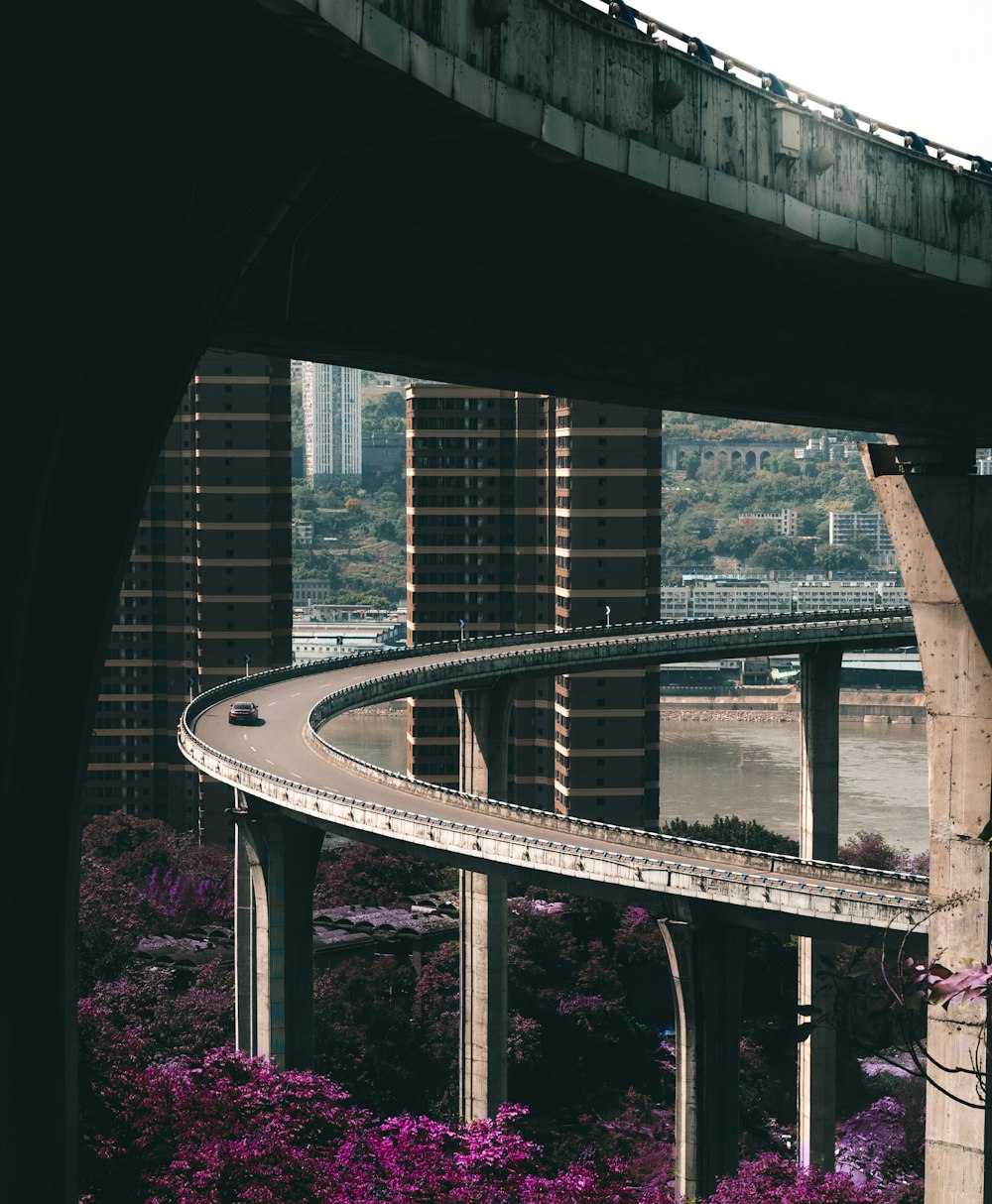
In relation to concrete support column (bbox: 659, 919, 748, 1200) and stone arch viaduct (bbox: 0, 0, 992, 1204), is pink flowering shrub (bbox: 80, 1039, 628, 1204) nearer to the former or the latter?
concrete support column (bbox: 659, 919, 748, 1200)

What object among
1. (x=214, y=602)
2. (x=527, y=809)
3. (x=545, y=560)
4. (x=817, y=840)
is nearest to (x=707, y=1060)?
(x=527, y=809)

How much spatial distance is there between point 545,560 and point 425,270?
11370cm

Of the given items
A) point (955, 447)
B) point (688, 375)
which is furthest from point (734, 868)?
point (688, 375)

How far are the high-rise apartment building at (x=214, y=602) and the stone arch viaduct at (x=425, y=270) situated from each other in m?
94.2

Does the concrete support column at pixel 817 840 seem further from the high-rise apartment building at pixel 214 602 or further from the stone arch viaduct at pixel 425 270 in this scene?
the high-rise apartment building at pixel 214 602

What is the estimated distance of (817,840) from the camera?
9356 cm

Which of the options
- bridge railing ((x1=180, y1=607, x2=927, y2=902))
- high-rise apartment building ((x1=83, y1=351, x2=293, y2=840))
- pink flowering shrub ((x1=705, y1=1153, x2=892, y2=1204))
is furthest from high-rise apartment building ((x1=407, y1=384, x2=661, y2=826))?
pink flowering shrub ((x1=705, y1=1153, x2=892, y2=1204))

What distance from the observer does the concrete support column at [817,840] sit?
267 feet

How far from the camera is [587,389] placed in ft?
104

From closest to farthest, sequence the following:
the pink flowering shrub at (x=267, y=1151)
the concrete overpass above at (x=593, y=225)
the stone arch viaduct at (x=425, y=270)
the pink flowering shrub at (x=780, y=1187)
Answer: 1. the stone arch viaduct at (x=425, y=270)
2. the concrete overpass above at (x=593, y=225)
3. the pink flowering shrub at (x=267, y=1151)
4. the pink flowering shrub at (x=780, y=1187)

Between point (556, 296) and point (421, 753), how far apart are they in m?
109

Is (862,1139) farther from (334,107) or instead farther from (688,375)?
(334,107)

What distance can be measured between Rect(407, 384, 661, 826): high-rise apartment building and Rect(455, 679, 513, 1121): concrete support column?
3785 cm

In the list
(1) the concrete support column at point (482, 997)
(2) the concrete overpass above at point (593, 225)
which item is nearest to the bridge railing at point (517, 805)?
(1) the concrete support column at point (482, 997)
